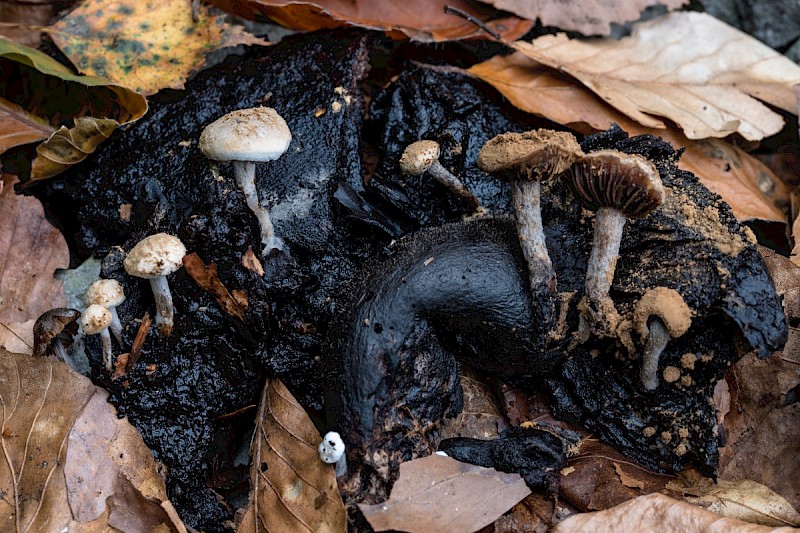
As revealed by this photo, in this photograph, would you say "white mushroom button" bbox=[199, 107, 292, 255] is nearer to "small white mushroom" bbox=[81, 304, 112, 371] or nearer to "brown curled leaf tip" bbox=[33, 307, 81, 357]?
"small white mushroom" bbox=[81, 304, 112, 371]

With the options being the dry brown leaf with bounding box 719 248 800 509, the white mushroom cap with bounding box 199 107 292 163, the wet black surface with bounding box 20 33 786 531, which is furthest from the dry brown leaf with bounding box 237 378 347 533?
the dry brown leaf with bounding box 719 248 800 509

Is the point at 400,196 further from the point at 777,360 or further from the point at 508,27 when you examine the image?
the point at 777,360

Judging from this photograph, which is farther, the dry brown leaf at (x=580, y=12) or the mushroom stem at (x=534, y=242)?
the dry brown leaf at (x=580, y=12)

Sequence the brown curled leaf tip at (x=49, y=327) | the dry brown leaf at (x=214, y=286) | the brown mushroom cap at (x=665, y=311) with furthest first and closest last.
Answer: the dry brown leaf at (x=214, y=286) < the brown curled leaf tip at (x=49, y=327) < the brown mushroom cap at (x=665, y=311)

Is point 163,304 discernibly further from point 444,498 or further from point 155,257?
point 444,498

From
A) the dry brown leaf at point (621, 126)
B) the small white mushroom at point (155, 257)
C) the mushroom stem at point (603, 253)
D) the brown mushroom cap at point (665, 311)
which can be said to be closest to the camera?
the brown mushroom cap at point (665, 311)

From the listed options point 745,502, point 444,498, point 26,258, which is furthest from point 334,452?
point 26,258

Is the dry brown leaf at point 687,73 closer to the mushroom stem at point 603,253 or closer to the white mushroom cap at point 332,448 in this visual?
the mushroom stem at point 603,253

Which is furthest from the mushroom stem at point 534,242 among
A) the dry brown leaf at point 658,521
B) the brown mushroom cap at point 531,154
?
the dry brown leaf at point 658,521
